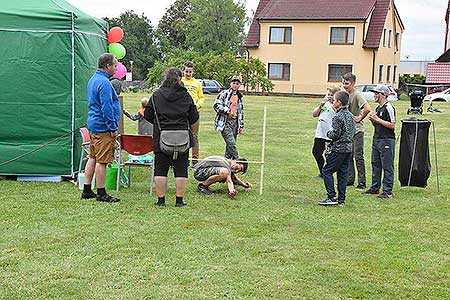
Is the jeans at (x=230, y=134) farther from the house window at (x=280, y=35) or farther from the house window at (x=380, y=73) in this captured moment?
the house window at (x=380, y=73)

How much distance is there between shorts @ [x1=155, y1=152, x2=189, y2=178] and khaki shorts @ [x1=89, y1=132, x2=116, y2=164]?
24.6 inches

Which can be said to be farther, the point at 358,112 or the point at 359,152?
the point at 359,152

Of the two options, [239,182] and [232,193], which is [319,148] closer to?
[239,182]

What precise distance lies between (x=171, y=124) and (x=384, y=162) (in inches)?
117

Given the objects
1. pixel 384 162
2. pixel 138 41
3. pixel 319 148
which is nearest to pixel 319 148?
pixel 319 148

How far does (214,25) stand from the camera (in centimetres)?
5606

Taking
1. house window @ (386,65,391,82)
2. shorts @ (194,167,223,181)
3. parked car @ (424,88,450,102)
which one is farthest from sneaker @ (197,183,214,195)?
house window @ (386,65,391,82)

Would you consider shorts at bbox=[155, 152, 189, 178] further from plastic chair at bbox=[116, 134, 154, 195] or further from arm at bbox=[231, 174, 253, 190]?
arm at bbox=[231, 174, 253, 190]

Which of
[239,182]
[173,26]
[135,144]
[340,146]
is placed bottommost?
[239,182]

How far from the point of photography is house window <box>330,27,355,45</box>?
4228 centimetres

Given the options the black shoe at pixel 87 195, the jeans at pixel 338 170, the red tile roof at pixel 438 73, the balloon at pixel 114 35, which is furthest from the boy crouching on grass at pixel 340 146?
the balloon at pixel 114 35

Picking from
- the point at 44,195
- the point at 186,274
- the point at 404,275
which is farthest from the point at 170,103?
the point at 404,275

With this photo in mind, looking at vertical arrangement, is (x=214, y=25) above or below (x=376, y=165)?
above

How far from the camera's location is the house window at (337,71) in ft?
140
